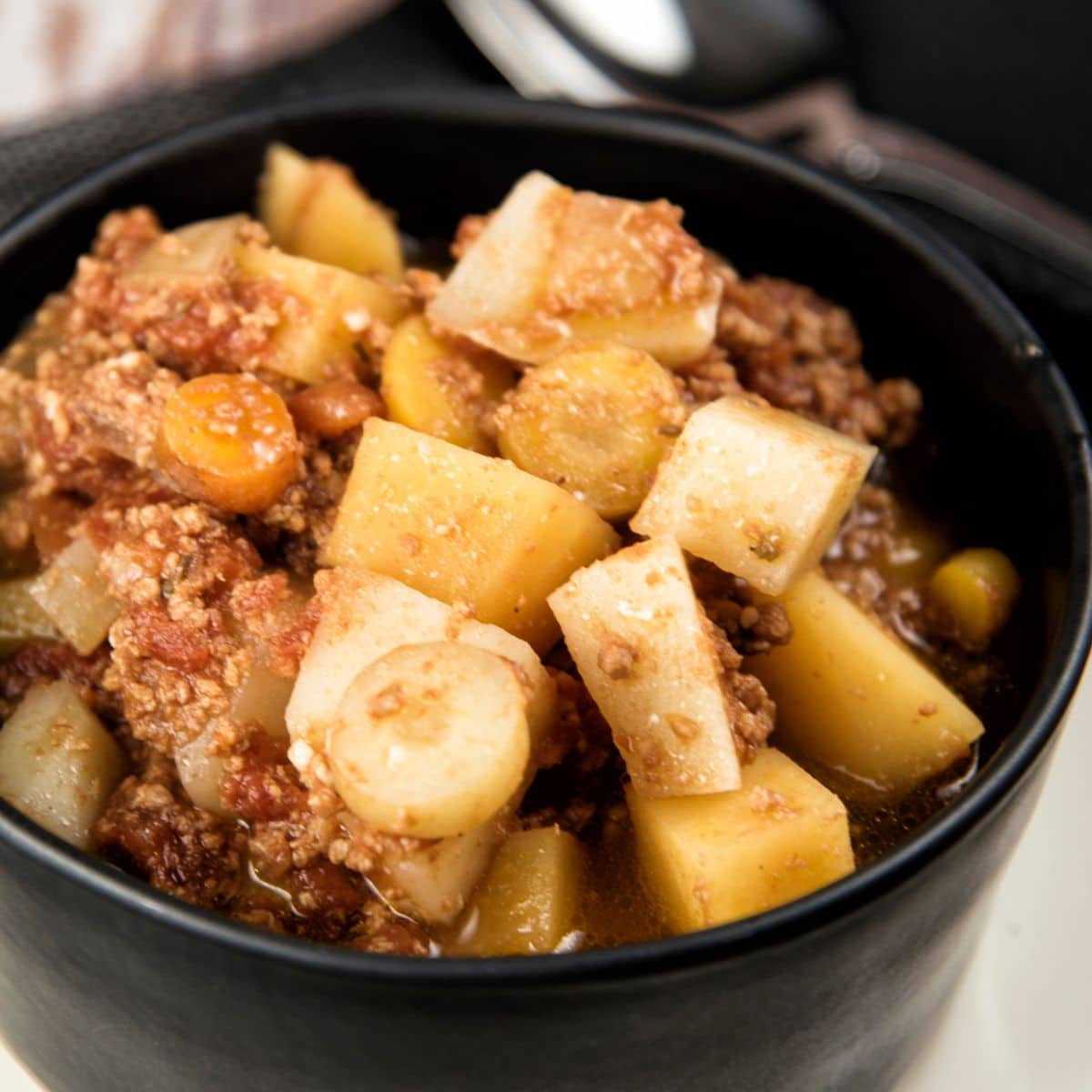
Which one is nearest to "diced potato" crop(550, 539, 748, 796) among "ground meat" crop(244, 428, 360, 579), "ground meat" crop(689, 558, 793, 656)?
"ground meat" crop(689, 558, 793, 656)

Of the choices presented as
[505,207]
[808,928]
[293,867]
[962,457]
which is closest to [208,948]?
[293,867]

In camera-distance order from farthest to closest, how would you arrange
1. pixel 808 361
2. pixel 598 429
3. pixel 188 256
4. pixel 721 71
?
pixel 721 71, pixel 808 361, pixel 188 256, pixel 598 429

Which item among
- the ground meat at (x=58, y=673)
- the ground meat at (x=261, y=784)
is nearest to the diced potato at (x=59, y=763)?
the ground meat at (x=58, y=673)

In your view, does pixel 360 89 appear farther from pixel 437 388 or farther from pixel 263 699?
pixel 263 699

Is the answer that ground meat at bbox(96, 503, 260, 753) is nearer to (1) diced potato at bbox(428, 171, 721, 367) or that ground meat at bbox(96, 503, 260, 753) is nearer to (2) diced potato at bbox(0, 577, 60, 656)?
(2) diced potato at bbox(0, 577, 60, 656)

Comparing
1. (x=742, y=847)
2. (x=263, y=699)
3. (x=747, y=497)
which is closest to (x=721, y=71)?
(x=747, y=497)

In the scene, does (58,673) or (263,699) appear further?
(58,673)

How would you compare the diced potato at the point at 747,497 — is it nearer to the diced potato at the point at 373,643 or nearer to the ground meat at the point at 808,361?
the diced potato at the point at 373,643
